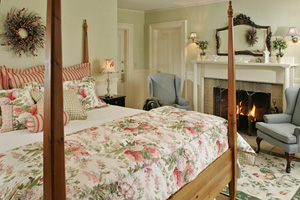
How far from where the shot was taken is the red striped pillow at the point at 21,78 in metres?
2.94

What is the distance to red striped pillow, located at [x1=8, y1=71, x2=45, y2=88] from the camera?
294cm

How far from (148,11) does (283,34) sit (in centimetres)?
306

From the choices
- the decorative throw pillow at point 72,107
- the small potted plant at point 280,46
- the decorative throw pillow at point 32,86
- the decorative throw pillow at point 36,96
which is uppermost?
the small potted plant at point 280,46

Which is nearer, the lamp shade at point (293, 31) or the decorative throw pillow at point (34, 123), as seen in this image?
the decorative throw pillow at point (34, 123)

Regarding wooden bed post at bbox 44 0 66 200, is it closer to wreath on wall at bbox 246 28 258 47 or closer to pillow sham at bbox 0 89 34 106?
pillow sham at bbox 0 89 34 106

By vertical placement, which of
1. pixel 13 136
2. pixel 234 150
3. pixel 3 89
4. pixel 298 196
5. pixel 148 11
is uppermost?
pixel 148 11

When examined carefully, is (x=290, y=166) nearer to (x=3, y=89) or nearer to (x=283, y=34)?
(x=283, y=34)

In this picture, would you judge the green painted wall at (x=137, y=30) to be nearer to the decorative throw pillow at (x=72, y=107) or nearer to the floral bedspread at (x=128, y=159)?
the decorative throw pillow at (x=72, y=107)

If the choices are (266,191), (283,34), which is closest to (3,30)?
(266,191)

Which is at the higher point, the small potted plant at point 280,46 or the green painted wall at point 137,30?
the green painted wall at point 137,30


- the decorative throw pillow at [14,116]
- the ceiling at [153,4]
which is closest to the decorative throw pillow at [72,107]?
the decorative throw pillow at [14,116]

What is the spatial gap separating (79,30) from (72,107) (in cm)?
164

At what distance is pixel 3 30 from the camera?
3109 millimetres

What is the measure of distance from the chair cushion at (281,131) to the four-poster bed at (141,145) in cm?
101
